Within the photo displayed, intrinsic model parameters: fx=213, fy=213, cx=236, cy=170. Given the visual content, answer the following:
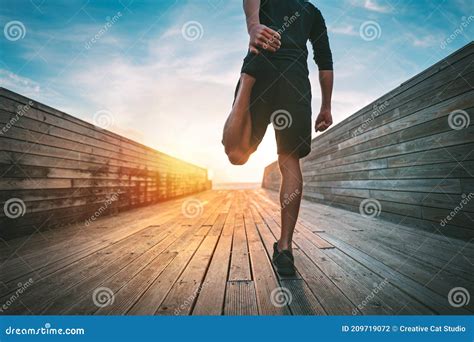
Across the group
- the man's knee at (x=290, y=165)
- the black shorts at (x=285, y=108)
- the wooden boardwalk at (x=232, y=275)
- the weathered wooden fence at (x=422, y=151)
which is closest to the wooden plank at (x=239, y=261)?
the wooden boardwalk at (x=232, y=275)

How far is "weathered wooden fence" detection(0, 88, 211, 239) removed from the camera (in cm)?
190

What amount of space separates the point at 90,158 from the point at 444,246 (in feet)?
12.7

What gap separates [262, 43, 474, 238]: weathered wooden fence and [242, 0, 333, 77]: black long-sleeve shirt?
3.93ft

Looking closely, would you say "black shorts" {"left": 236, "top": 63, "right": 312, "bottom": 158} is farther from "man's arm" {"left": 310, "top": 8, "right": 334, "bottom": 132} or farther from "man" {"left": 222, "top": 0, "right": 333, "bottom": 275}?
"man's arm" {"left": 310, "top": 8, "right": 334, "bottom": 132}

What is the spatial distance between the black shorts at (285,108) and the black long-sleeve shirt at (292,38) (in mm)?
58

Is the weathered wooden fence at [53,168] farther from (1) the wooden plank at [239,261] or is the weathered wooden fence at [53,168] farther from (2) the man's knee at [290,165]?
(2) the man's knee at [290,165]

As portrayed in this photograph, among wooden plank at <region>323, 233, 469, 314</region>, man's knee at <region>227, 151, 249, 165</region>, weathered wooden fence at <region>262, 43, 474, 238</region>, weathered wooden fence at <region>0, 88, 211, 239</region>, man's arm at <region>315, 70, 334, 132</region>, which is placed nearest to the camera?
wooden plank at <region>323, 233, 469, 314</region>

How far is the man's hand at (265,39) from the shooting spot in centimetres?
93

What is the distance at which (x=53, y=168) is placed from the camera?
2375 mm

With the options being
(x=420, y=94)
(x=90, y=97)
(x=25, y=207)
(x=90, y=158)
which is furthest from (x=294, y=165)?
(x=90, y=97)

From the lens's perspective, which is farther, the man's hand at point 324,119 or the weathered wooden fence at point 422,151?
the weathered wooden fence at point 422,151

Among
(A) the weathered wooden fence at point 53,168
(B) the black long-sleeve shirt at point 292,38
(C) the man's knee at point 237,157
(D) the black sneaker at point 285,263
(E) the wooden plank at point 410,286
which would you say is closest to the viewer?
(E) the wooden plank at point 410,286

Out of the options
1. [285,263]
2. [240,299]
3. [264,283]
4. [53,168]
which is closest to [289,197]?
[285,263]

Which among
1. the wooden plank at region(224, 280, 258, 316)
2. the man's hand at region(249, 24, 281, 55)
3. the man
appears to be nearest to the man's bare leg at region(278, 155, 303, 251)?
the man
